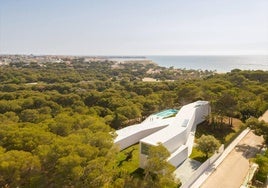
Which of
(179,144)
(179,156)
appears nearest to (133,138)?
(179,144)

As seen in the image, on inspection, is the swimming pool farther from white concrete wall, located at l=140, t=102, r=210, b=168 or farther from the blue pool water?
white concrete wall, located at l=140, t=102, r=210, b=168

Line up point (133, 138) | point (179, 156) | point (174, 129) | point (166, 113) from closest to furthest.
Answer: point (179, 156) < point (174, 129) < point (133, 138) < point (166, 113)

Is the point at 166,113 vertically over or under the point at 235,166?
over

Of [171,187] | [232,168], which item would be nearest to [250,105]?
[232,168]

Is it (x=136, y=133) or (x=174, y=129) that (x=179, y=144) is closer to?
(x=174, y=129)

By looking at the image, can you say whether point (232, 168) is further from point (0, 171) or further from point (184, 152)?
point (0, 171)

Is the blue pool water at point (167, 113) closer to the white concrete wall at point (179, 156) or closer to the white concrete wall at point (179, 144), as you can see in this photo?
the white concrete wall at point (179, 144)

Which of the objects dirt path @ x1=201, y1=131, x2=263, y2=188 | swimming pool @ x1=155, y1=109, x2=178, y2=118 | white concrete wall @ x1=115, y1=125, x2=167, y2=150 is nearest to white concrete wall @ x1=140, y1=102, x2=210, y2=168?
white concrete wall @ x1=115, y1=125, x2=167, y2=150
